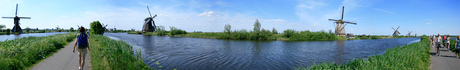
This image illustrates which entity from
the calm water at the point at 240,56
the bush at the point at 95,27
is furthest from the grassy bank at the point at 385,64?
the bush at the point at 95,27

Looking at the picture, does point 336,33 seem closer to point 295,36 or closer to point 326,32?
point 326,32

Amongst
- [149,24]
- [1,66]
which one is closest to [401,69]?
[1,66]

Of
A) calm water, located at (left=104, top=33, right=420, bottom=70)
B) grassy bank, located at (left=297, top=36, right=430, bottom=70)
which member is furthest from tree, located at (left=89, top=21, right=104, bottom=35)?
grassy bank, located at (left=297, top=36, right=430, bottom=70)

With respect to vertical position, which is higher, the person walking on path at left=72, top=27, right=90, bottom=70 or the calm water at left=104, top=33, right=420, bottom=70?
the person walking on path at left=72, top=27, right=90, bottom=70

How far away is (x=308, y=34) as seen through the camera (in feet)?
192

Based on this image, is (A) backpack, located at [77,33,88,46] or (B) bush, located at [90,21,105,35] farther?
(B) bush, located at [90,21,105,35]

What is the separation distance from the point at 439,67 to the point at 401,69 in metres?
4.31

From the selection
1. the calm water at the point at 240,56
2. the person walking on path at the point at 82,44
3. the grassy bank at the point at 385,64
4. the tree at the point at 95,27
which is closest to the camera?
the grassy bank at the point at 385,64

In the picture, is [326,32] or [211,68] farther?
[326,32]

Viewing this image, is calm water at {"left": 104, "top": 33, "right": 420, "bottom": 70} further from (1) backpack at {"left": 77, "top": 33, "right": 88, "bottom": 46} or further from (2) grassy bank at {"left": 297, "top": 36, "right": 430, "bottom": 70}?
(1) backpack at {"left": 77, "top": 33, "right": 88, "bottom": 46}

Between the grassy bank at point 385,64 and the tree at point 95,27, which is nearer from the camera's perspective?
the grassy bank at point 385,64

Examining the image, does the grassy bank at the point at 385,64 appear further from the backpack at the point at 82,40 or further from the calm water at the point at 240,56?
the backpack at the point at 82,40

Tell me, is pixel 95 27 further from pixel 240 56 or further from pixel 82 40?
pixel 82 40

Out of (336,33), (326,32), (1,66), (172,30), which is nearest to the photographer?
(1,66)
